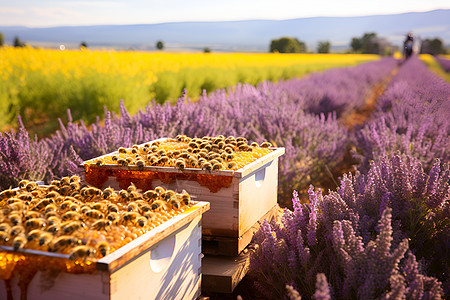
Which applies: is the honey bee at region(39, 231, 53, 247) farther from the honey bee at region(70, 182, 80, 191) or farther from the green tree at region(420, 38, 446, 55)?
the green tree at region(420, 38, 446, 55)

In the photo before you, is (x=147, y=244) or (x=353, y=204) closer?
(x=147, y=244)

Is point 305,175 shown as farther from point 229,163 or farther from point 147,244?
point 147,244

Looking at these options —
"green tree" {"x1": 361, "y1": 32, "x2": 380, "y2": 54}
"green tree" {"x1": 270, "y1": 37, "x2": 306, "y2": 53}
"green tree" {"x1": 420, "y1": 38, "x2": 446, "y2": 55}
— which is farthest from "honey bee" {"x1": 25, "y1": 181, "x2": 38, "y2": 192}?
"green tree" {"x1": 361, "y1": 32, "x2": 380, "y2": 54}

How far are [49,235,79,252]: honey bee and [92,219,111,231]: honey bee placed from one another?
0.42ft

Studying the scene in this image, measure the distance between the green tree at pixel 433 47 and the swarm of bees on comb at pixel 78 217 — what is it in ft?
256

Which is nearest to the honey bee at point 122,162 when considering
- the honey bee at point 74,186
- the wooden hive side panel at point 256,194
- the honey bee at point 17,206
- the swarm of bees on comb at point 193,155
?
the swarm of bees on comb at point 193,155

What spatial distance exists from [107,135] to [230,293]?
187cm

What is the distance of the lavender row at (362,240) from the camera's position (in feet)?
5.95

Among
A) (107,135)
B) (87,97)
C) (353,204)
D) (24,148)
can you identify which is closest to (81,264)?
(353,204)

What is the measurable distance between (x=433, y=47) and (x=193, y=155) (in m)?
83.6

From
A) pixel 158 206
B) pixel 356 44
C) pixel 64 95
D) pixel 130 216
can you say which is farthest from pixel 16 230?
pixel 356 44

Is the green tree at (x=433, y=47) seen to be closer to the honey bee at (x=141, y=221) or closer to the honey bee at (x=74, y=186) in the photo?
the honey bee at (x=74, y=186)

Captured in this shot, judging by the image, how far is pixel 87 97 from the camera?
856 centimetres

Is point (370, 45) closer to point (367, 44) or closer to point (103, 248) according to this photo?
point (367, 44)
